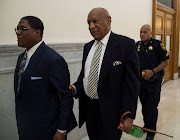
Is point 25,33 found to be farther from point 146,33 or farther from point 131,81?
point 146,33

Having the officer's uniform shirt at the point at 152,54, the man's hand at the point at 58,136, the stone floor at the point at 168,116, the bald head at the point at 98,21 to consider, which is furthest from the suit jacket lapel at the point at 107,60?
the stone floor at the point at 168,116

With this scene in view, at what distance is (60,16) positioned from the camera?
2113mm

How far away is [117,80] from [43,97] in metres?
0.54

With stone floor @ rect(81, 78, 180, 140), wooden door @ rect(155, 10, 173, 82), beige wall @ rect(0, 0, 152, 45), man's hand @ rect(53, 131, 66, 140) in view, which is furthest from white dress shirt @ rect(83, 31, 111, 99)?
wooden door @ rect(155, 10, 173, 82)

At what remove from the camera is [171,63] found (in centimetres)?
657

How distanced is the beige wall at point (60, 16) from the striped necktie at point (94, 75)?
31.2 inches

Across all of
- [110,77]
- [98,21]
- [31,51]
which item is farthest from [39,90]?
[98,21]

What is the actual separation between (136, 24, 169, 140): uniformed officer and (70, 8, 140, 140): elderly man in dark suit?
120cm

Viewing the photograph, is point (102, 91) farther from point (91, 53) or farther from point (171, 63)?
point (171, 63)

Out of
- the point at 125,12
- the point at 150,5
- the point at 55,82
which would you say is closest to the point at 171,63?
the point at 150,5

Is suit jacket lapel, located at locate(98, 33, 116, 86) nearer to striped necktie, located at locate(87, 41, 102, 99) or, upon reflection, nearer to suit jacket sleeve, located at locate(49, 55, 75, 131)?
striped necktie, located at locate(87, 41, 102, 99)

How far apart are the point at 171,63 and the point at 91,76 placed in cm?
597

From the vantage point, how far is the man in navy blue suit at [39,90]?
119 centimetres

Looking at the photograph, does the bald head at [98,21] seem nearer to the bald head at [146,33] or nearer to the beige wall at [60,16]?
the beige wall at [60,16]
